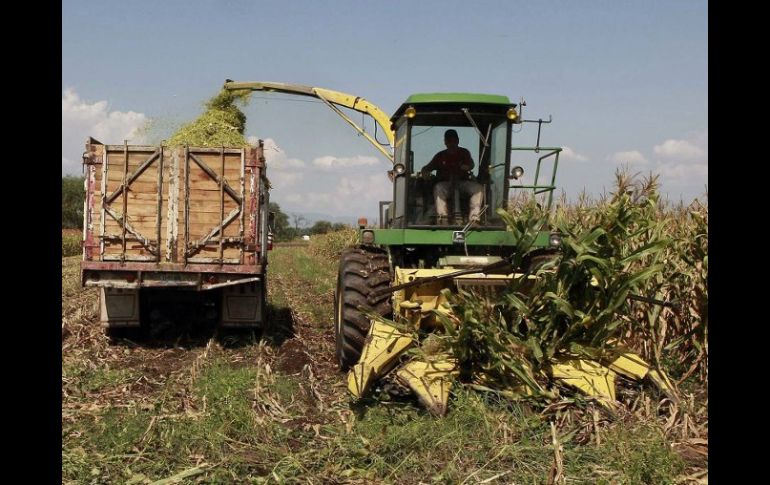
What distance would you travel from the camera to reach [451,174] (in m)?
6.92

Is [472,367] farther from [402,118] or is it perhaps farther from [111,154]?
[111,154]

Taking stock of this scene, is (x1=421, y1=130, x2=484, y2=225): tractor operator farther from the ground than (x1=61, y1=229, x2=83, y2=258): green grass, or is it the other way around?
(x1=421, y1=130, x2=484, y2=225): tractor operator

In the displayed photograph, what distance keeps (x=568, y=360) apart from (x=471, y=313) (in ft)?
3.01

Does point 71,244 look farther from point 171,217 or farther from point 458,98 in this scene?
point 458,98

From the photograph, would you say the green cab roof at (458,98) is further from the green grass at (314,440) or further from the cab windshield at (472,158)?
the green grass at (314,440)

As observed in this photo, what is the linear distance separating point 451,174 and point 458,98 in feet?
2.44

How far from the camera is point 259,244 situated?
825 centimetres

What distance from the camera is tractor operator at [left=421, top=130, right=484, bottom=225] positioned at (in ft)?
22.6

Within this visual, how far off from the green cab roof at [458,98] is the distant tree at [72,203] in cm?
4329

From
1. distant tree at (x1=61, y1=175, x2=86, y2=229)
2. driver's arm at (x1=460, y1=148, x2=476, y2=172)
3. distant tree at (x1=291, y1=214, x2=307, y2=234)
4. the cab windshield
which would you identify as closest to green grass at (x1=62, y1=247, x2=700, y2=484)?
the cab windshield

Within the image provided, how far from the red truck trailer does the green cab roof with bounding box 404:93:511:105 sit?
2410 mm

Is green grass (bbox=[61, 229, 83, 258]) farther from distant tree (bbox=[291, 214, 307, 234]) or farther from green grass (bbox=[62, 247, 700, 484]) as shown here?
distant tree (bbox=[291, 214, 307, 234])

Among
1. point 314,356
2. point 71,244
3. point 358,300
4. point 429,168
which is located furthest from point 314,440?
point 71,244
